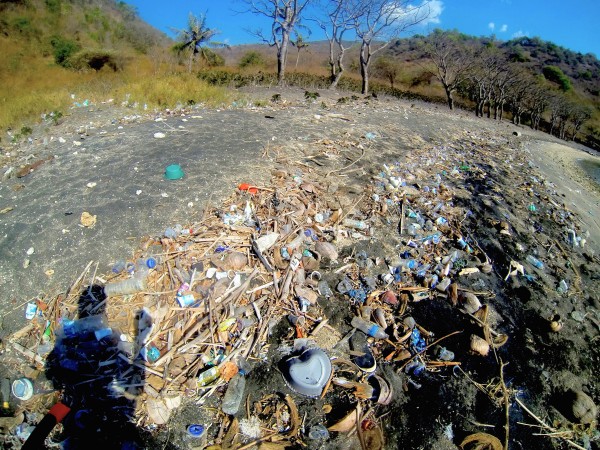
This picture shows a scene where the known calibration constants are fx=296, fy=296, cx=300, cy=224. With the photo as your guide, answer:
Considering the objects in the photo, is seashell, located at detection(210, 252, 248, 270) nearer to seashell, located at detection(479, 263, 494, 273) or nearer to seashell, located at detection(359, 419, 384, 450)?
seashell, located at detection(359, 419, 384, 450)

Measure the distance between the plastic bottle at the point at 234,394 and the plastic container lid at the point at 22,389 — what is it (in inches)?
45.8

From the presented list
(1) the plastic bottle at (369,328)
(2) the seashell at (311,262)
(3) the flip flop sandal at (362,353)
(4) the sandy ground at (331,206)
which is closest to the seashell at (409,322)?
(4) the sandy ground at (331,206)

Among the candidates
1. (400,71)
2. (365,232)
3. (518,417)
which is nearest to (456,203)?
(365,232)

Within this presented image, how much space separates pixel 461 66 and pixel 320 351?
22454 mm

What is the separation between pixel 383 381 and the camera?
77.7 inches

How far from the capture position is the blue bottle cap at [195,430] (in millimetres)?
1672

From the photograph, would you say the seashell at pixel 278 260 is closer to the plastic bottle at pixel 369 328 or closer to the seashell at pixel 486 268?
the plastic bottle at pixel 369 328

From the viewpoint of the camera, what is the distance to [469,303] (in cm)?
266

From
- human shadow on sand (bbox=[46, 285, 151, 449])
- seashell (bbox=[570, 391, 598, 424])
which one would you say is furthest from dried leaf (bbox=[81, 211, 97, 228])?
seashell (bbox=[570, 391, 598, 424])

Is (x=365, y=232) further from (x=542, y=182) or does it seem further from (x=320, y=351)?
(x=542, y=182)

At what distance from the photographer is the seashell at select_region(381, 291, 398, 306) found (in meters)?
2.56

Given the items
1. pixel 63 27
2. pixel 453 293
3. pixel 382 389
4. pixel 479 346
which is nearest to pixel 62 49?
pixel 63 27

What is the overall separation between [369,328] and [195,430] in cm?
133

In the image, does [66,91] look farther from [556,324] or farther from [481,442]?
[556,324]
